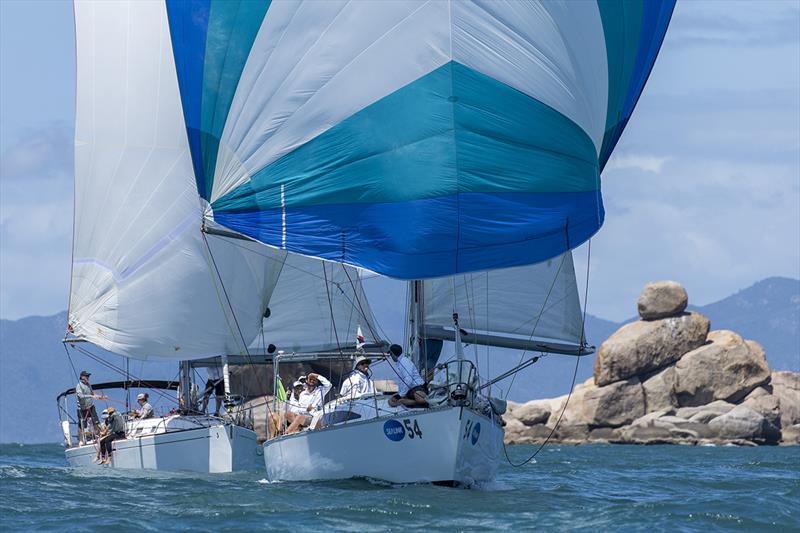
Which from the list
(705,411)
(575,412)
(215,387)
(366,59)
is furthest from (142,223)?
(575,412)

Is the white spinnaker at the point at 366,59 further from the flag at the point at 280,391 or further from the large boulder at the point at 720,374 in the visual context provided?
the large boulder at the point at 720,374

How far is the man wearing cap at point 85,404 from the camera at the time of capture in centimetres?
3531

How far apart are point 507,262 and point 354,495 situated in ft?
13.8

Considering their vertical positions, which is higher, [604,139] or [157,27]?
[157,27]

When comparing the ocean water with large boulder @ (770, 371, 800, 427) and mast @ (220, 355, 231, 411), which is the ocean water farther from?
large boulder @ (770, 371, 800, 427)

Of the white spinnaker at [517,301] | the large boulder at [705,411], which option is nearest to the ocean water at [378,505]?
the white spinnaker at [517,301]

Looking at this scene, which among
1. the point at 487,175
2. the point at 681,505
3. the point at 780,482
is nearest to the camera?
the point at 487,175

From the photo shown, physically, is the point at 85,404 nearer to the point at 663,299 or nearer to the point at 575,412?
the point at 575,412

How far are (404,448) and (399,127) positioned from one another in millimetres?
4975

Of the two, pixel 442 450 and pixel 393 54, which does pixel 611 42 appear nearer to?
pixel 393 54

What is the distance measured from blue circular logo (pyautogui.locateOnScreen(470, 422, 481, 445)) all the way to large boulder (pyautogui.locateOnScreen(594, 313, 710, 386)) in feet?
158

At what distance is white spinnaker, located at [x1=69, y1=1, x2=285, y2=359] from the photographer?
110ft

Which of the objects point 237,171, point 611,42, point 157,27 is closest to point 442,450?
point 237,171

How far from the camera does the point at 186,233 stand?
33469 millimetres
